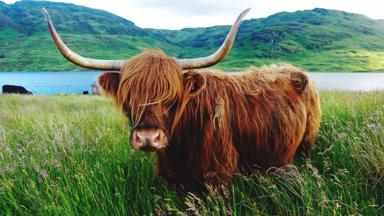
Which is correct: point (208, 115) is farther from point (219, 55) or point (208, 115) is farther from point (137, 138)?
point (137, 138)

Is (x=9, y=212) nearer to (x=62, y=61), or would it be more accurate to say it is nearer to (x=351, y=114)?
(x=351, y=114)

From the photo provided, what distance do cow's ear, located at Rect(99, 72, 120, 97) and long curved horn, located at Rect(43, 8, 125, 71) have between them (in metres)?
0.07

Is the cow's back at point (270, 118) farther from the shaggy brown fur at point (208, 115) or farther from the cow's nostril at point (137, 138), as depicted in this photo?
the cow's nostril at point (137, 138)

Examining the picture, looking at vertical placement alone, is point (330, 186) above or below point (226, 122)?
below

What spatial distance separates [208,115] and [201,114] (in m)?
0.09

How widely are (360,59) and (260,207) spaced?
19199 cm

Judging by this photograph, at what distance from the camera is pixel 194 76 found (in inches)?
138

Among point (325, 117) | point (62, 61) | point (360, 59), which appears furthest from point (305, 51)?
point (325, 117)

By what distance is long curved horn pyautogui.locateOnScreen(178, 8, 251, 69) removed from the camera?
3.15m

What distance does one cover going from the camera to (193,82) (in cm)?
350

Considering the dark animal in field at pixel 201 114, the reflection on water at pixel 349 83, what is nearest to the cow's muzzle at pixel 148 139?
the dark animal in field at pixel 201 114

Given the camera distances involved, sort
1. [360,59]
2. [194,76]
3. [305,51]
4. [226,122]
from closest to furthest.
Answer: [194,76] < [226,122] < [360,59] < [305,51]

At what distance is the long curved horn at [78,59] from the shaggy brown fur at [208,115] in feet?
0.34

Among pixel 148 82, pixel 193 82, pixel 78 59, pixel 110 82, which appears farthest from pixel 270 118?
pixel 78 59
